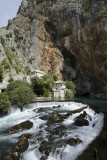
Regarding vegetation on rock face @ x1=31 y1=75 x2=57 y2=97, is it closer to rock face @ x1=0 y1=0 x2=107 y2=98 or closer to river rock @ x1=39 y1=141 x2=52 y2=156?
rock face @ x1=0 y1=0 x2=107 y2=98

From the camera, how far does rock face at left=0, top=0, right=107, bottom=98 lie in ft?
142

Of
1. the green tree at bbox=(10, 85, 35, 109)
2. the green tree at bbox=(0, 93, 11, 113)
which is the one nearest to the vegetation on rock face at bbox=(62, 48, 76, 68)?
the green tree at bbox=(10, 85, 35, 109)

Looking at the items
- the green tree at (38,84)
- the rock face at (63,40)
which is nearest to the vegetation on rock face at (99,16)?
the rock face at (63,40)

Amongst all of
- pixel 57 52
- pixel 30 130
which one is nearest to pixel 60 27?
pixel 57 52

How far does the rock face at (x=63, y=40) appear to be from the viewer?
142 ft

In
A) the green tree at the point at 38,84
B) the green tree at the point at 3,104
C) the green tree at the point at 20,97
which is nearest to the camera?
the green tree at the point at 3,104

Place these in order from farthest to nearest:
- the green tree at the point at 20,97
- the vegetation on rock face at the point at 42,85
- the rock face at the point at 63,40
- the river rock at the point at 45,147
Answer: the rock face at the point at 63,40
the vegetation on rock face at the point at 42,85
the green tree at the point at 20,97
the river rock at the point at 45,147

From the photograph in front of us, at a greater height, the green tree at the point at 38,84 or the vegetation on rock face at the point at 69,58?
the vegetation on rock face at the point at 69,58

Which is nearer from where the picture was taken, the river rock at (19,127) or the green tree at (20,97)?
the river rock at (19,127)

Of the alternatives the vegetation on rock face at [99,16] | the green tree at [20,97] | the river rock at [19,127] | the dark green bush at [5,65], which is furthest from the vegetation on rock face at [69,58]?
the river rock at [19,127]

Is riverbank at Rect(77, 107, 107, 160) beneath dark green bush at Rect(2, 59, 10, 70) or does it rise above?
beneath

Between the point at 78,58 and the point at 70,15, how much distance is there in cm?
1671

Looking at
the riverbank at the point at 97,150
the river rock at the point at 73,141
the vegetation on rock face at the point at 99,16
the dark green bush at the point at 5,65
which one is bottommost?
the riverbank at the point at 97,150

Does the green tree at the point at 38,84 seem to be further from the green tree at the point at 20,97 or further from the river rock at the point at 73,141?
the river rock at the point at 73,141
